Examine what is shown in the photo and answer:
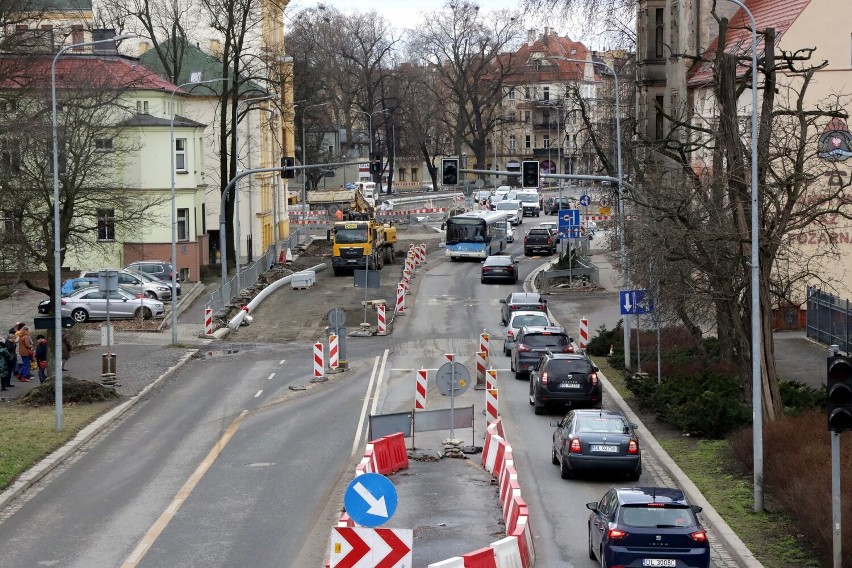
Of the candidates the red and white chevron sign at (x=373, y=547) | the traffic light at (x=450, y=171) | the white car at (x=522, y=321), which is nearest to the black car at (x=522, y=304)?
the white car at (x=522, y=321)

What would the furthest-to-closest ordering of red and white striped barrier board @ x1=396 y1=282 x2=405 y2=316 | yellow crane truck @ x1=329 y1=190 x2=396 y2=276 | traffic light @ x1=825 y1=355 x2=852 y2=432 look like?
yellow crane truck @ x1=329 y1=190 x2=396 y2=276 < red and white striped barrier board @ x1=396 y1=282 x2=405 y2=316 < traffic light @ x1=825 y1=355 x2=852 y2=432

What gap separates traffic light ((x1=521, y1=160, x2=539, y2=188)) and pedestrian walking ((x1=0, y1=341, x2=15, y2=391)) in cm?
1456

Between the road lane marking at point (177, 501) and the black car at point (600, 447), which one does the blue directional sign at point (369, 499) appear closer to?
the road lane marking at point (177, 501)

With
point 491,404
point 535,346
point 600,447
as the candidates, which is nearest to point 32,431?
point 491,404

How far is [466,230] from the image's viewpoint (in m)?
71.9

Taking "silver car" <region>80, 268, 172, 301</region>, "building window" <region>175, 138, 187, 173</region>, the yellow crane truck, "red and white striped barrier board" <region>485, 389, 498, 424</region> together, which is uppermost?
"building window" <region>175, 138, 187, 173</region>

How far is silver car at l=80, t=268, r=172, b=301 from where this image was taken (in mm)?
50812

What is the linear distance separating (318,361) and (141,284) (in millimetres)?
17281

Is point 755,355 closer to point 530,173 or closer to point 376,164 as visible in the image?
point 530,173

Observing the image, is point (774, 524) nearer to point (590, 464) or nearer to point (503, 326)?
point (590, 464)

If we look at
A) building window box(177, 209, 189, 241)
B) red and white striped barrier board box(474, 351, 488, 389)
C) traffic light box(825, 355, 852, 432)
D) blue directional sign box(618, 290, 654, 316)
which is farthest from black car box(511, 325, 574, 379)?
building window box(177, 209, 189, 241)

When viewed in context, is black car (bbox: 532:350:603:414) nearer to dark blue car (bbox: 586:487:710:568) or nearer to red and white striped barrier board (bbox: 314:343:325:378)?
red and white striped barrier board (bbox: 314:343:325:378)

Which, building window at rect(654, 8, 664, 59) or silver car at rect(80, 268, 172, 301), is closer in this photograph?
silver car at rect(80, 268, 172, 301)

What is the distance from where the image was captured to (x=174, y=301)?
144 ft
